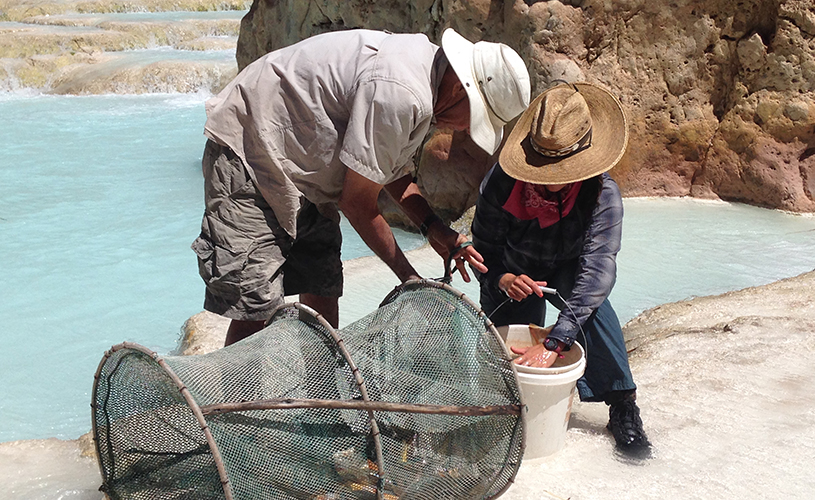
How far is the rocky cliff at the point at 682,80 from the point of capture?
653cm

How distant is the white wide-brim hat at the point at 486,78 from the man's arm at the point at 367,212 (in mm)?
367

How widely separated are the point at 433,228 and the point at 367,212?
1.26ft

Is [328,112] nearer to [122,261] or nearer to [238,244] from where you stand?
[238,244]

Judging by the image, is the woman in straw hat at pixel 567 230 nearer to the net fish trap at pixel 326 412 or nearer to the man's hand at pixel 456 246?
the man's hand at pixel 456 246

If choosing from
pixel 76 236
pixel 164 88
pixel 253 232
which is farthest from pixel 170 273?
pixel 164 88

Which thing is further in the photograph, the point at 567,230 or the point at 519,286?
the point at 567,230

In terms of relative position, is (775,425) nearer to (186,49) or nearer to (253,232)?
(253,232)

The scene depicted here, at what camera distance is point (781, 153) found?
679cm

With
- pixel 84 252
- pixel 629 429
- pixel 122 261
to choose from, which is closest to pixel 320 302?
pixel 629 429

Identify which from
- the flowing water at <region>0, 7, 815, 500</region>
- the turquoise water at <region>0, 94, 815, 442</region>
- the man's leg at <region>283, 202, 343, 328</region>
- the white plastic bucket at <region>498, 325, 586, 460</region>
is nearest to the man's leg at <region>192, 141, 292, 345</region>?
the man's leg at <region>283, 202, 343, 328</region>

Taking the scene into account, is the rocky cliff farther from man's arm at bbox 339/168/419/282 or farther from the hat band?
man's arm at bbox 339/168/419/282

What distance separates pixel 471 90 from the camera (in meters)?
2.38

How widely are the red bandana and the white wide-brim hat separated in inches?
17.1

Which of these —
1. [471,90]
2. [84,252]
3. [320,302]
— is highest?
[471,90]
